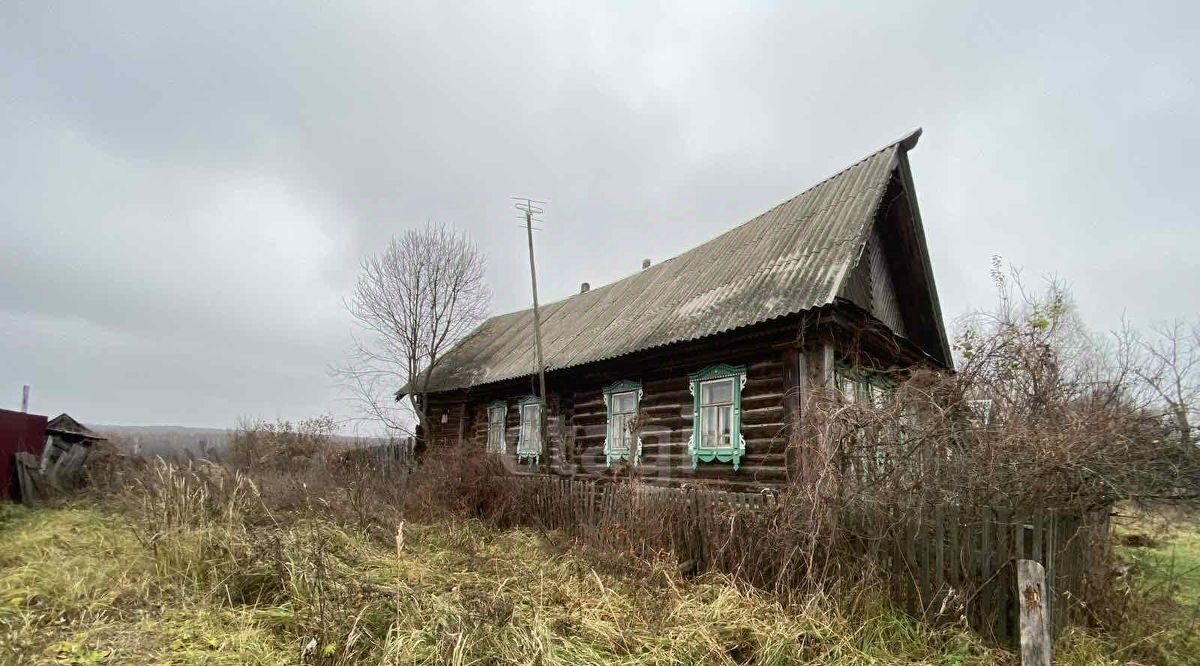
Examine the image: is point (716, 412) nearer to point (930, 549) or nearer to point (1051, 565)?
point (930, 549)

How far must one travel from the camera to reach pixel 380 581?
4.92 meters

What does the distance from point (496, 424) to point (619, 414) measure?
16.4 ft

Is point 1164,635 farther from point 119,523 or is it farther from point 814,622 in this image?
point 119,523

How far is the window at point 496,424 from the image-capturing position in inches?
579

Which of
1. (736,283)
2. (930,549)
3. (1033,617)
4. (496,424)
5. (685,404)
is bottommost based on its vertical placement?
(1033,617)

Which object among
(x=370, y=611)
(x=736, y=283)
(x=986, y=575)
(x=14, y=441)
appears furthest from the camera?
(x=14, y=441)

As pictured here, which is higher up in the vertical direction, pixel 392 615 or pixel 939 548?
pixel 939 548

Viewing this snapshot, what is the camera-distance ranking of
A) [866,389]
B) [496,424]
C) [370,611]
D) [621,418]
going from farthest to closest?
1. [496,424]
2. [621,418]
3. [866,389]
4. [370,611]

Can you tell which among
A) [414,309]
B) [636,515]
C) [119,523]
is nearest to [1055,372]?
[636,515]

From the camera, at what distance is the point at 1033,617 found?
3846mm

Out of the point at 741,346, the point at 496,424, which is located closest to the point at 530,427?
the point at 496,424

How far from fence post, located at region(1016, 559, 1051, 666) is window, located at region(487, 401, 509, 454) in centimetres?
1180

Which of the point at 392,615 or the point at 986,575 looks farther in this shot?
the point at 986,575

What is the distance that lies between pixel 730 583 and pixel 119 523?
7200mm
